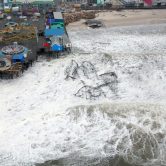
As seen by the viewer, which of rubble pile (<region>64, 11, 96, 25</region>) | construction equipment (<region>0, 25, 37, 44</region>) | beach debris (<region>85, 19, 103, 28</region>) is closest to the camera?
construction equipment (<region>0, 25, 37, 44</region>)

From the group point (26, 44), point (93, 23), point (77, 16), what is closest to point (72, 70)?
point (26, 44)

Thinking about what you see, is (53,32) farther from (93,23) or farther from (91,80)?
(91,80)

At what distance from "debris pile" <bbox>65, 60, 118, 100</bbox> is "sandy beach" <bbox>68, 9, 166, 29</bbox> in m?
12.2

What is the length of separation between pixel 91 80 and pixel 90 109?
4480 mm

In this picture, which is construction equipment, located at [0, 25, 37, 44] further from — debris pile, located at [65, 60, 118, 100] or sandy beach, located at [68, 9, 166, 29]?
debris pile, located at [65, 60, 118, 100]

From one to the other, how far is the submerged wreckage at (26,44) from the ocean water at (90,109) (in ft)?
3.36

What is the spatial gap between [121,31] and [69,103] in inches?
687

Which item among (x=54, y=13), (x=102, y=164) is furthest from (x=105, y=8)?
(x=102, y=164)

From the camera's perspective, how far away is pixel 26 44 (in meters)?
41.4

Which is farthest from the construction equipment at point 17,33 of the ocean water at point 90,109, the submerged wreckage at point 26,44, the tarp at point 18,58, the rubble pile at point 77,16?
the rubble pile at point 77,16

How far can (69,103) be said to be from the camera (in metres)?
32.8

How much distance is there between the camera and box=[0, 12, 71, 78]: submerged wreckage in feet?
120

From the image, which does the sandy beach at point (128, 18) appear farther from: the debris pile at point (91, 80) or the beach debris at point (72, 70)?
the debris pile at point (91, 80)

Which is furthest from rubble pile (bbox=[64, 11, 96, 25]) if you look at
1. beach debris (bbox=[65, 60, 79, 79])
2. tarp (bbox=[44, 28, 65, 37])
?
beach debris (bbox=[65, 60, 79, 79])
